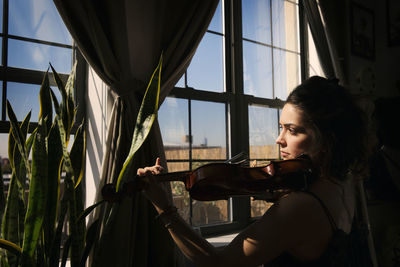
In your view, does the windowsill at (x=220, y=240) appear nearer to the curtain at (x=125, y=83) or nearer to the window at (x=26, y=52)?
the curtain at (x=125, y=83)

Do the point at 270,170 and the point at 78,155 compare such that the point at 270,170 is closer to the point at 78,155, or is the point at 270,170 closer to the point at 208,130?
the point at 78,155

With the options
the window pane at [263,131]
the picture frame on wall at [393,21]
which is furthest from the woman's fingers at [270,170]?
the picture frame on wall at [393,21]

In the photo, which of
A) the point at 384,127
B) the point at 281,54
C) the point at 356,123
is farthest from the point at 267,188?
the point at 384,127

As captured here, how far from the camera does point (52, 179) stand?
1178 millimetres

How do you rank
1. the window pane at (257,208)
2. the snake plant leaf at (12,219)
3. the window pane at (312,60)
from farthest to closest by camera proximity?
the window pane at (312,60)
the window pane at (257,208)
the snake plant leaf at (12,219)

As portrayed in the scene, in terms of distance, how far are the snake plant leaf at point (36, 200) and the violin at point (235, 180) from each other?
0.59 feet

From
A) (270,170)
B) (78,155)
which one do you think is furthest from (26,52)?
(270,170)

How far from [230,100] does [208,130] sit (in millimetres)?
303

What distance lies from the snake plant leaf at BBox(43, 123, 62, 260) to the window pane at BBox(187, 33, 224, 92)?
1359mm

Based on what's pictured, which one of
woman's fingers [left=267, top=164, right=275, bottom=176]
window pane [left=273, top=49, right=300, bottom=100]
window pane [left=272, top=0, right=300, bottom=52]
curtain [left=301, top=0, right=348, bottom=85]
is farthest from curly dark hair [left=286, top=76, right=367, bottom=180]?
curtain [left=301, top=0, right=348, bottom=85]

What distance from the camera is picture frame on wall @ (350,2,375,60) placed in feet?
11.7

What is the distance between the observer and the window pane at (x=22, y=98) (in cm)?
185

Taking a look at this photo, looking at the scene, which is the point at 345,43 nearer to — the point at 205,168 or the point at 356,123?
the point at 356,123

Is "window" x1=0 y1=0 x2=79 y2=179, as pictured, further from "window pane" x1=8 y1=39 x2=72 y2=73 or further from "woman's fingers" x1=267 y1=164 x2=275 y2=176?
"woman's fingers" x1=267 y1=164 x2=275 y2=176
